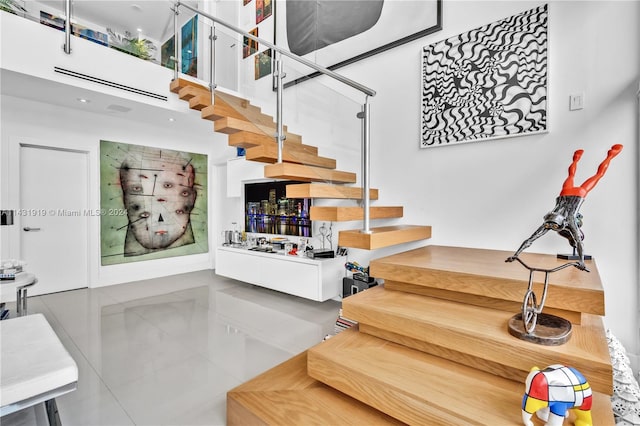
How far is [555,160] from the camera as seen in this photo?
2.64 meters

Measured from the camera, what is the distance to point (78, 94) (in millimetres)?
3910

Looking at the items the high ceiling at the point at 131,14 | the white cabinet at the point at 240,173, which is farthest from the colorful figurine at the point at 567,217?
the high ceiling at the point at 131,14

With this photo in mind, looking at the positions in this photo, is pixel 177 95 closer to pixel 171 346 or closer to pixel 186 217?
pixel 186 217

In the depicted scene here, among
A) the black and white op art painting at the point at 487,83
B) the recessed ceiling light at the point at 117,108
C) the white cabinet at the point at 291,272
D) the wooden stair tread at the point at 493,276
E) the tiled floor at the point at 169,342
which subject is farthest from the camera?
the recessed ceiling light at the point at 117,108

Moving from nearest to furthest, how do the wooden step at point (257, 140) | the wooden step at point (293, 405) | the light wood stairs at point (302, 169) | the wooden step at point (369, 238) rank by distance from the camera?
the wooden step at point (293, 405), the wooden step at point (369, 238), the light wood stairs at point (302, 169), the wooden step at point (257, 140)

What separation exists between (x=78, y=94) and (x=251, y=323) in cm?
358

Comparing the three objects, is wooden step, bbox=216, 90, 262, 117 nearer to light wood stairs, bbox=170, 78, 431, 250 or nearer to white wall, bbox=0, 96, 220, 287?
light wood stairs, bbox=170, 78, 431, 250

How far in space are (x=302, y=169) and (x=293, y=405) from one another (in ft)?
5.95

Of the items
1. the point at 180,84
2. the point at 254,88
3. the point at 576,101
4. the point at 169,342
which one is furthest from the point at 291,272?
the point at 576,101

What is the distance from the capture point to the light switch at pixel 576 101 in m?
2.52

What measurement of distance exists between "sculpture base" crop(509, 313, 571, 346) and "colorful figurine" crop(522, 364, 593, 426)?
0.28 m

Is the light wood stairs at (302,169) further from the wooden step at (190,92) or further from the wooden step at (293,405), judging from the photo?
the wooden step at (293,405)

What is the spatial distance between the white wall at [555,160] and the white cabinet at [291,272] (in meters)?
1.19

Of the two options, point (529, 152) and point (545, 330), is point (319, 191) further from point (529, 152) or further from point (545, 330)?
point (529, 152)
